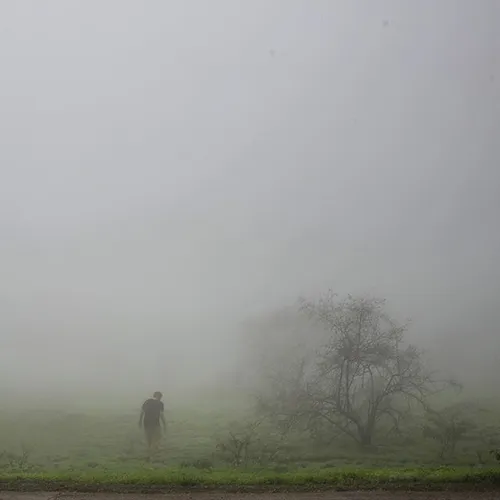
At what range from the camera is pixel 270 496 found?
11.2 meters

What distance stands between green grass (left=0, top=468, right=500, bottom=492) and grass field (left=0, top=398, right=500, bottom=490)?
2cm

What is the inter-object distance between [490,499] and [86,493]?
8.67 m

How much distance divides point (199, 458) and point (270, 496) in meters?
6.22

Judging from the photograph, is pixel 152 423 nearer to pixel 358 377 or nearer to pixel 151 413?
pixel 151 413

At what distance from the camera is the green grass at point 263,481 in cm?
1182

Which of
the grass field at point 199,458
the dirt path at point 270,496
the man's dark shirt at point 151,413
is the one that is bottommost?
the dirt path at point 270,496

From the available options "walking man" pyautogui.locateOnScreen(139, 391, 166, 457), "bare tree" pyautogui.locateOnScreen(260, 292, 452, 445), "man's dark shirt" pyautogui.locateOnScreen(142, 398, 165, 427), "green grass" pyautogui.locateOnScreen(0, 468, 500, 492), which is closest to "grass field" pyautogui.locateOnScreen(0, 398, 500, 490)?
"green grass" pyautogui.locateOnScreen(0, 468, 500, 492)

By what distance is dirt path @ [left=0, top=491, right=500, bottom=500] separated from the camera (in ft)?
36.2

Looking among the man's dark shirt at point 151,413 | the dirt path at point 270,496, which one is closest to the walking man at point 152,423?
the man's dark shirt at point 151,413

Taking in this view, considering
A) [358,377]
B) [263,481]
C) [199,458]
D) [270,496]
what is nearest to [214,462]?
[199,458]

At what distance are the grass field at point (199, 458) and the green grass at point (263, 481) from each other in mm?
24

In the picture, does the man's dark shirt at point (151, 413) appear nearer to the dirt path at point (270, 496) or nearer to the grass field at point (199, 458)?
the grass field at point (199, 458)

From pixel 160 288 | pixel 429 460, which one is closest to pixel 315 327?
pixel 429 460

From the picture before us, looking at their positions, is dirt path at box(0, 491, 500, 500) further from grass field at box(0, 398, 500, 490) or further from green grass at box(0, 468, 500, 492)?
grass field at box(0, 398, 500, 490)
